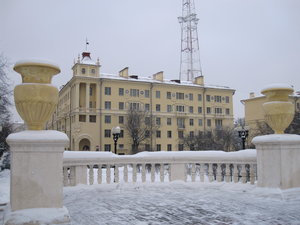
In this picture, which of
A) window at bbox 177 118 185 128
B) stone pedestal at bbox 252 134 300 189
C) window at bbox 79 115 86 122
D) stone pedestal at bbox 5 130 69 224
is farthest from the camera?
window at bbox 177 118 185 128

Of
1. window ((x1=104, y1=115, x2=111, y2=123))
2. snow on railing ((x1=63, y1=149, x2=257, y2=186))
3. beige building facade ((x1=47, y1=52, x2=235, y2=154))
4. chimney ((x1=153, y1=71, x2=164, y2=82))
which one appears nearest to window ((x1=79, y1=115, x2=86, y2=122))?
beige building facade ((x1=47, y1=52, x2=235, y2=154))

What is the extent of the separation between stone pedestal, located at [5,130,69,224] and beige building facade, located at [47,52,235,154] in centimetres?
4611

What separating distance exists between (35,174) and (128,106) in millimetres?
52165

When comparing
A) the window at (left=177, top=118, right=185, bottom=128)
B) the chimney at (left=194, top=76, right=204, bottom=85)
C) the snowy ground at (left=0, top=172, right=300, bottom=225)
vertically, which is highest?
the chimney at (left=194, top=76, right=204, bottom=85)

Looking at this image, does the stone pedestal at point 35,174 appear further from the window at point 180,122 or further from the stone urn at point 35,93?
the window at point 180,122

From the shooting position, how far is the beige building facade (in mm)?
53250

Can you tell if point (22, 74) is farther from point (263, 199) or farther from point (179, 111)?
point (179, 111)

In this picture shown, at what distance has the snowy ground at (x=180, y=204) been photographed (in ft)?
17.8

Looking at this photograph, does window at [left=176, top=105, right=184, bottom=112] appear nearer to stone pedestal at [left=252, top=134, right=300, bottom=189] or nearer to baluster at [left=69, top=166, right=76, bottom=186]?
baluster at [left=69, top=166, right=76, bottom=186]

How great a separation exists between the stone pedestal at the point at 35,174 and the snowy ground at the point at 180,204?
2.04 ft

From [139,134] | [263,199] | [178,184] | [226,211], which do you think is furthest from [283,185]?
[139,134]

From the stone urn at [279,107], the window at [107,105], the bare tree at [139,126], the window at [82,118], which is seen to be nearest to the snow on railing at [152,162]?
the stone urn at [279,107]

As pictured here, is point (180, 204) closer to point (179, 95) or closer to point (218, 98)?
point (179, 95)

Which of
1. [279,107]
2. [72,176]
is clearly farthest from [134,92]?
[279,107]
